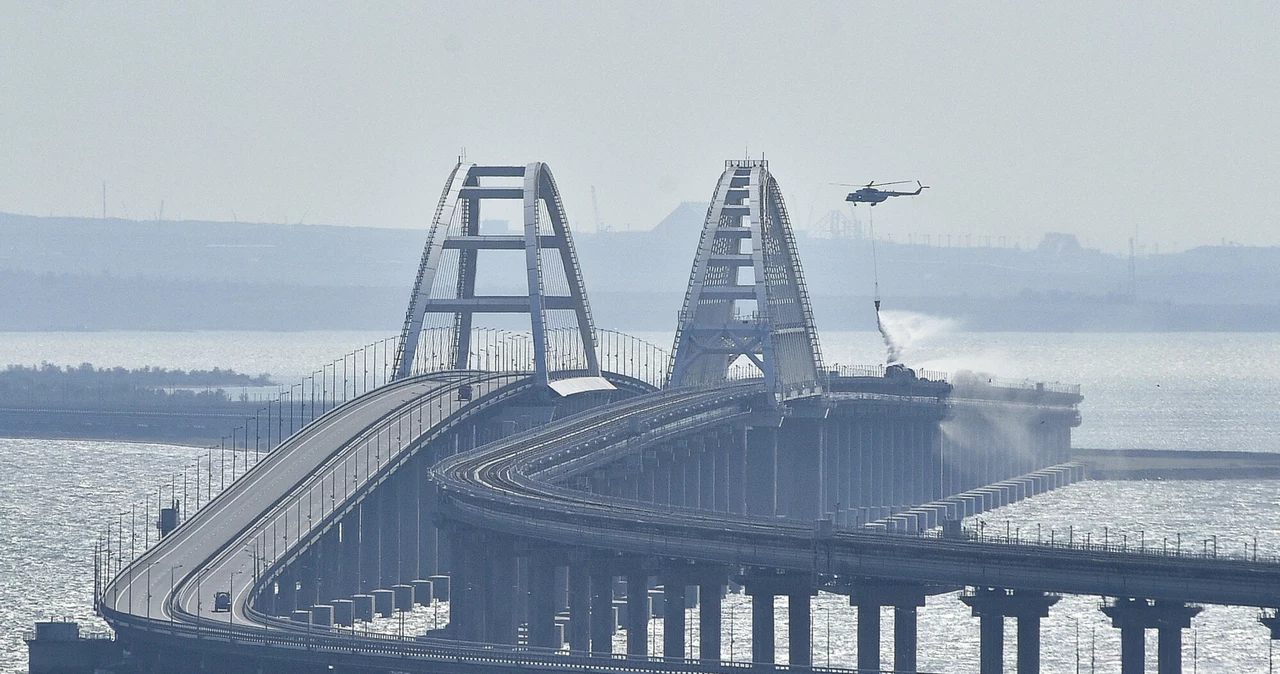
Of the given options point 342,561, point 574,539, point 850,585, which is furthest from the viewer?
point 342,561

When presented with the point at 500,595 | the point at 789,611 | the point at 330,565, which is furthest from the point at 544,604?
the point at 330,565

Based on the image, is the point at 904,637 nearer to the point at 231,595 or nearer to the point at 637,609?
the point at 637,609

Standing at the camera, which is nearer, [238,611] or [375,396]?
[238,611]

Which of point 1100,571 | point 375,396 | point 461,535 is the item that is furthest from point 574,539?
point 375,396

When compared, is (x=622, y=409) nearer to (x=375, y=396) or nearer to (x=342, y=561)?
(x=375, y=396)

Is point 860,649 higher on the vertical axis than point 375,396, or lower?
lower
